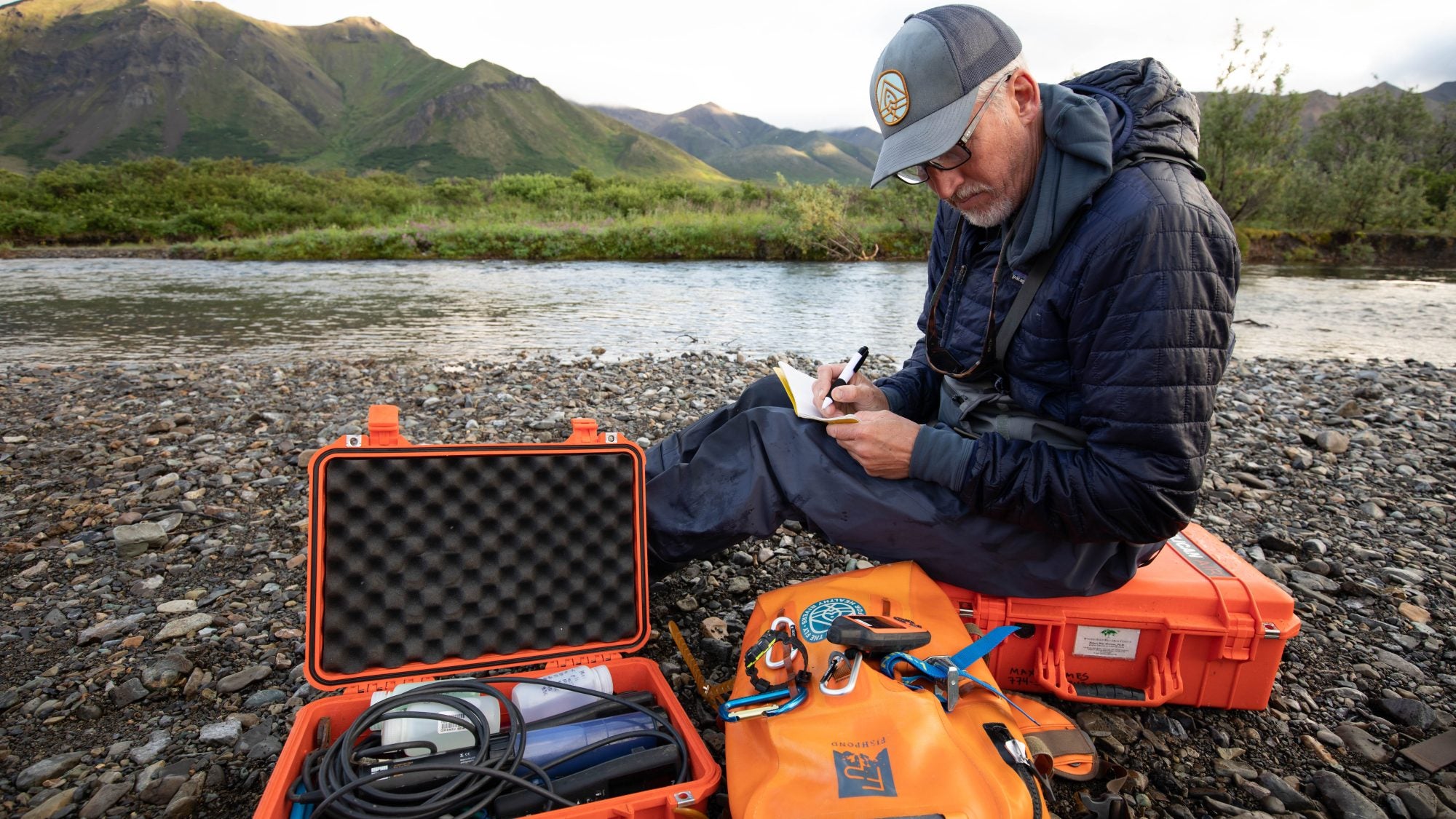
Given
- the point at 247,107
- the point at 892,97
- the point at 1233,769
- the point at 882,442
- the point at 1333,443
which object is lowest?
the point at 1233,769

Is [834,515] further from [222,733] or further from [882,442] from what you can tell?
[222,733]

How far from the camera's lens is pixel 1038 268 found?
2086mm

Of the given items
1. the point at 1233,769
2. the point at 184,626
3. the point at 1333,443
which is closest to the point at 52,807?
the point at 184,626

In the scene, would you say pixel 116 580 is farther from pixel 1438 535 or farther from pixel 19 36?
pixel 19 36

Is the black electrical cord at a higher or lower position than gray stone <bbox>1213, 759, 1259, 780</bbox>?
higher

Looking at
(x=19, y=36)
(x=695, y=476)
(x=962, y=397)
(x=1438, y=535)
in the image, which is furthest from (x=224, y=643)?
(x=19, y=36)

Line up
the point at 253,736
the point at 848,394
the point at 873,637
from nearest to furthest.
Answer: the point at 873,637 → the point at 253,736 → the point at 848,394

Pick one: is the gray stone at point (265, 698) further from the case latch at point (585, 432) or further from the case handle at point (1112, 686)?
the case handle at point (1112, 686)

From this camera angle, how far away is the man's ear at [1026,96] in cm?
203

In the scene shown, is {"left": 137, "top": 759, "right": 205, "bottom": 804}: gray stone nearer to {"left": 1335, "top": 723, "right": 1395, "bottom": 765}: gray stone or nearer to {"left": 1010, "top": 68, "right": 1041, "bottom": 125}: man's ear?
{"left": 1010, "top": 68, "right": 1041, "bottom": 125}: man's ear

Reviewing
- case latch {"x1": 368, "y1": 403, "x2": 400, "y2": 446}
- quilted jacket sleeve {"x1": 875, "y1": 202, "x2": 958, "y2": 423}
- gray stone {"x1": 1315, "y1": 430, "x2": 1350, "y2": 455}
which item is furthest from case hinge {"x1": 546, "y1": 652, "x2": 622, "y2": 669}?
gray stone {"x1": 1315, "y1": 430, "x2": 1350, "y2": 455}

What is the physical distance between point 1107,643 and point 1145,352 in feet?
3.50

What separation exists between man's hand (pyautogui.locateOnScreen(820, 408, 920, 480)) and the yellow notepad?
36 millimetres

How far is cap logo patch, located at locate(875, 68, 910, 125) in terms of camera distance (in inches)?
80.0
